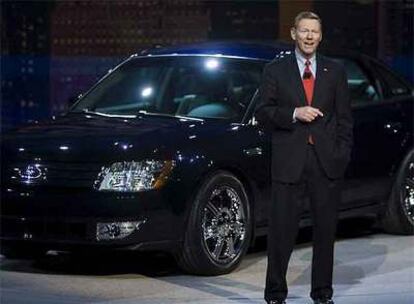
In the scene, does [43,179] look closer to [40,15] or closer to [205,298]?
[205,298]

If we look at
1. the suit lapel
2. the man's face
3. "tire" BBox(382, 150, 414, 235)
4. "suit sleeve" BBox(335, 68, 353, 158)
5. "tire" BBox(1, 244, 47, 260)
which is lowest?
"tire" BBox(1, 244, 47, 260)

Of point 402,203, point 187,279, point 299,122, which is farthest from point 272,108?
point 402,203

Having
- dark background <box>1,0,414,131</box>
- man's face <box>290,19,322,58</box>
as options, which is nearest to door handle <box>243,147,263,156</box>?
man's face <box>290,19,322,58</box>

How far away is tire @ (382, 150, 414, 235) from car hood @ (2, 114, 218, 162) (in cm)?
190

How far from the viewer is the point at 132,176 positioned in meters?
6.92

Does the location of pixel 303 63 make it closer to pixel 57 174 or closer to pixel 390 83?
pixel 57 174

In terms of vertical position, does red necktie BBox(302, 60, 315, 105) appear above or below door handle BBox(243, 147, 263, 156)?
above

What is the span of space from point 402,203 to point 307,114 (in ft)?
10.5

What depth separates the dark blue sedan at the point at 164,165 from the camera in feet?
22.7

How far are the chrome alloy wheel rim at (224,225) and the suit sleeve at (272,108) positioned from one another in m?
1.36

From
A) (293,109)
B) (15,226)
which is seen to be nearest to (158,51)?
(15,226)

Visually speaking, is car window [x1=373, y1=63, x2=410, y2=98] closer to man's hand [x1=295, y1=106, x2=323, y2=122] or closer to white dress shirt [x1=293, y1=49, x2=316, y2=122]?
white dress shirt [x1=293, y1=49, x2=316, y2=122]

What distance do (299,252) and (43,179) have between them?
2.10m

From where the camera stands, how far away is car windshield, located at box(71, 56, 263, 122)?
7812 millimetres
